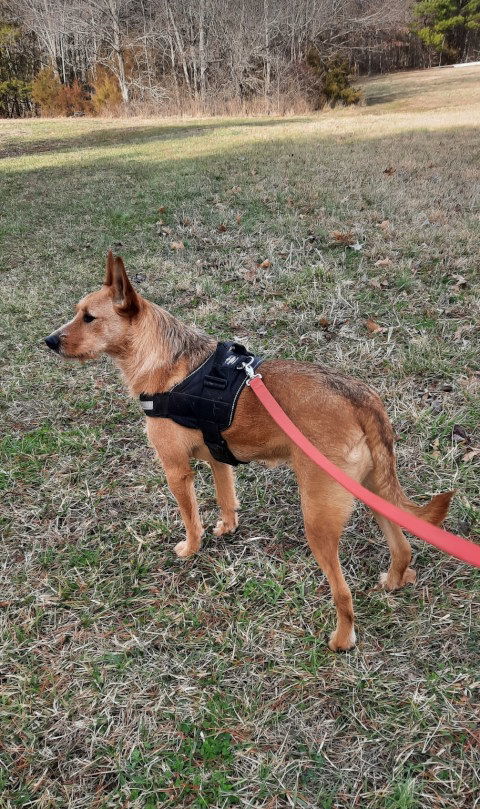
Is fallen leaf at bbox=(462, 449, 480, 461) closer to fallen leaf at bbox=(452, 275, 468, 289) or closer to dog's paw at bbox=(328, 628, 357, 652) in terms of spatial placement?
dog's paw at bbox=(328, 628, 357, 652)

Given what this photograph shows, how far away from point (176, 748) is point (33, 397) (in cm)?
365

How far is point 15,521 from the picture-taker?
3.65m

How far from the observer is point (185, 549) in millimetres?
3324

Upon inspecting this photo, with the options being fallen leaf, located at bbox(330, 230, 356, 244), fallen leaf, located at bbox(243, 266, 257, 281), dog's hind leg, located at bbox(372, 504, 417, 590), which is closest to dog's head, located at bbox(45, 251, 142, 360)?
dog's hind leg, located at bbox(372, 504, 417, 590)

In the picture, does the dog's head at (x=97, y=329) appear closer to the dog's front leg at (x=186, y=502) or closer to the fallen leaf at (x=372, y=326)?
the dog's front leg at (x=186, y=502)

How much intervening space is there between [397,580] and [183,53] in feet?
120

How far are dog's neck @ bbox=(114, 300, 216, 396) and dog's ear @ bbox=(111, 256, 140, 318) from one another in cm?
7

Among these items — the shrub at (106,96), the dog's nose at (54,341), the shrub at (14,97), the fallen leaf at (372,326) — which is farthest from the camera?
the shrub at (14,97)

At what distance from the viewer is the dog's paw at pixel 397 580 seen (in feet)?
9.43

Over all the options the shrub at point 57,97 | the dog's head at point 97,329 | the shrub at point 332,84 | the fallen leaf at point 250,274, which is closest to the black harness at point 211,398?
the dog's head at point 97,329

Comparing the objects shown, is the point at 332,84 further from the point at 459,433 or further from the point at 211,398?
the point at 211,398

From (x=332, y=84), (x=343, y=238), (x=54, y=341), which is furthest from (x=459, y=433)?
(x=332, y=84)

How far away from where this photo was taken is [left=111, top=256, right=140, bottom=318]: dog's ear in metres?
2.96

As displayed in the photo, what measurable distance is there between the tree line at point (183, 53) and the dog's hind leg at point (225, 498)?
87.3ft
